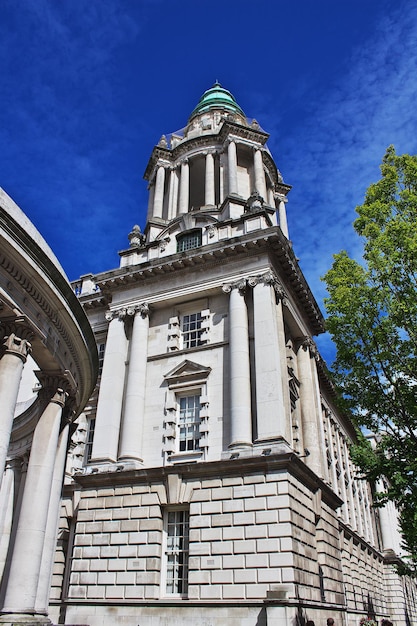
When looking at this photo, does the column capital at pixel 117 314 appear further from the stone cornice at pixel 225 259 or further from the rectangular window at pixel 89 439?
the rectangular window at pixel 89 439

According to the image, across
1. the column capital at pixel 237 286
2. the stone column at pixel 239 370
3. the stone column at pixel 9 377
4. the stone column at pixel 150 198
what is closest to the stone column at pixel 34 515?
the stone column at pixel 9 377

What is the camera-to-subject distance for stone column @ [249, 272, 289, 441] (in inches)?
813

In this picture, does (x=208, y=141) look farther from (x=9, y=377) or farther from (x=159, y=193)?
(x=9, y=377)

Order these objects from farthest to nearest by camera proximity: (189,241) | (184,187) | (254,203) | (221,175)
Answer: (184,187) < (221,175) < (189,241) < (254,203)

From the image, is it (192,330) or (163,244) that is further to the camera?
(163,244)

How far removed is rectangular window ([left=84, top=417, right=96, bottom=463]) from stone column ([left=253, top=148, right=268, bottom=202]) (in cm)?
1772

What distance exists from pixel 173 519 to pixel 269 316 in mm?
9606

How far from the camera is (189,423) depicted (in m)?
23.3

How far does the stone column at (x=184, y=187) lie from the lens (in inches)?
1321

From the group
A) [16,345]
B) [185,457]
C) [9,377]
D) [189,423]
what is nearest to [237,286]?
[189,423]

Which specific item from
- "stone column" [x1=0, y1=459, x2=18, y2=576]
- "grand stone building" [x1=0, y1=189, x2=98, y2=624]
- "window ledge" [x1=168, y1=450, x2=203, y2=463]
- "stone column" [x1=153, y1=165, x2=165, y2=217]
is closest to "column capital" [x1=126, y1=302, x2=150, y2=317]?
"window ledge" [x1=168, y1=450, x2=203, y2=463]

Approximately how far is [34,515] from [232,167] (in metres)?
26.7

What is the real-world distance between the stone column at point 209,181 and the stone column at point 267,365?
10.6 metres

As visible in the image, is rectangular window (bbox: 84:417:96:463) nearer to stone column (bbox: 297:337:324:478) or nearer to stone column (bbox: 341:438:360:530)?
stone column (bbox: 297:337:324:478)
